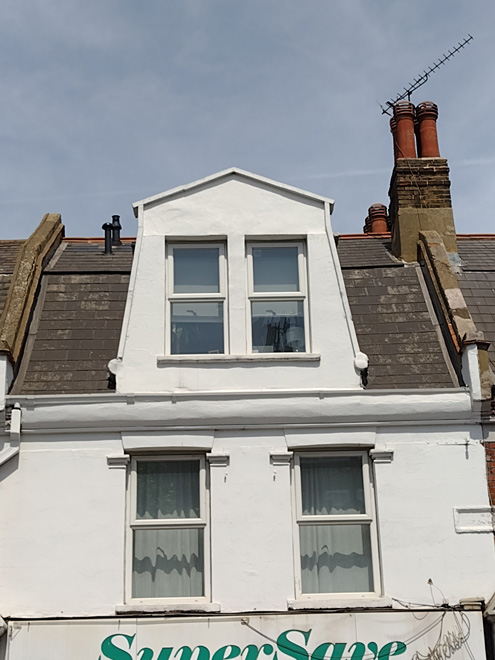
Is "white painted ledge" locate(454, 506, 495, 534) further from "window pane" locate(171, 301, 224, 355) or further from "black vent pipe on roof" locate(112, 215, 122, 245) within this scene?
"black vent pipe on roof" locate(112, 215, 122, 245)

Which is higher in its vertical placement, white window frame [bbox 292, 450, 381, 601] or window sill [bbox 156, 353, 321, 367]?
window sill [bbox 156, 353, 321, 367]

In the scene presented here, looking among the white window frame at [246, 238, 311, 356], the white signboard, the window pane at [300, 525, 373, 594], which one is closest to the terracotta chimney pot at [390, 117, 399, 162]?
the white window frame at [246, 238, 311, 356]

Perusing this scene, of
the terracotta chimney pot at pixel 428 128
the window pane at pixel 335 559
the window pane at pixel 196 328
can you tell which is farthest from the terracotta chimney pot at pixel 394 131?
the window pane at pixel 335 559

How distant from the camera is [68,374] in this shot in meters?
10.4

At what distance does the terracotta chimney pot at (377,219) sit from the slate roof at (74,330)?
6.74 meters

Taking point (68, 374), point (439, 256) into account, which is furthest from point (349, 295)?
point (68, 374)

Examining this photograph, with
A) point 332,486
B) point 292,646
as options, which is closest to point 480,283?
point 332,486

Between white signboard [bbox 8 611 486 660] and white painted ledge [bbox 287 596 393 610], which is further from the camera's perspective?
white painted ledge [bbox 287 596 393 610]

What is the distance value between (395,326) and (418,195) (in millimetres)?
3722

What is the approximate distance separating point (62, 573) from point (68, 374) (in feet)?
8.19

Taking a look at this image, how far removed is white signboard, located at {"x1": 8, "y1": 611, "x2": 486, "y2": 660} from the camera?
893 centimetres

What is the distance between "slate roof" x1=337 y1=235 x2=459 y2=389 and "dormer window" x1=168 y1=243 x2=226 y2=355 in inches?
76.2

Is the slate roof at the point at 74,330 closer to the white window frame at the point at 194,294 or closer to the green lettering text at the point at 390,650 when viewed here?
the white window frame at the point at 194,294

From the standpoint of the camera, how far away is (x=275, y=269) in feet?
36.6
